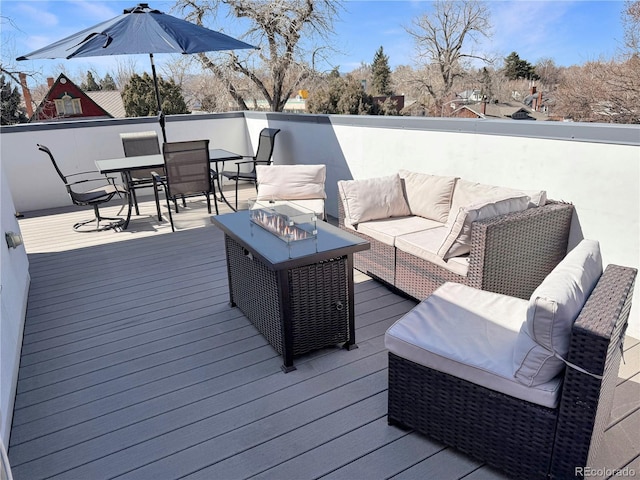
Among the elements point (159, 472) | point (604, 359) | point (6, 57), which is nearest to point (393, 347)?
point (604, 359)

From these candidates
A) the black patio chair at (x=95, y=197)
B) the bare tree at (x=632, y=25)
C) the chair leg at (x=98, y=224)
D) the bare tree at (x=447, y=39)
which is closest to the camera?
the black patio chair at (x=95, y=197)

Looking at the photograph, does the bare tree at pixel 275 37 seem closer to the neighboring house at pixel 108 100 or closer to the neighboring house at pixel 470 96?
the neighboring house at pixel 470 96

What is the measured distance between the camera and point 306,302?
2.35m

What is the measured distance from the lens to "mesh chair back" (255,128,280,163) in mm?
5820

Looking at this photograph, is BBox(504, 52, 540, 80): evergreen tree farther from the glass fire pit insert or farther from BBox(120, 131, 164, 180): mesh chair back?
the glass fire pit insert

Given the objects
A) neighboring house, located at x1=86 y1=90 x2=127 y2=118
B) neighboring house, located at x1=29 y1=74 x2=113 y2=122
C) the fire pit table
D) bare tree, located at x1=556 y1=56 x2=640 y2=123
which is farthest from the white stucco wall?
neighboring house, located at x1=86 y1=90 x2=127 y2=118

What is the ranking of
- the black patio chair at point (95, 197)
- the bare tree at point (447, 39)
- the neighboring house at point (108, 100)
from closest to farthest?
1. the black patio chair at point (95, 197)
2. the bare tree at point (447, 39)
3. the neighboring house at point (108, 100)

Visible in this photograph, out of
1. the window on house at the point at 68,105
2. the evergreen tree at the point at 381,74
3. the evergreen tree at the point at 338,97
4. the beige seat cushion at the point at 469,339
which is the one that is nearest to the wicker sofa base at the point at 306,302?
the beige seat cushion at the point at 469,339

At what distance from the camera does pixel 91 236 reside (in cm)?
492

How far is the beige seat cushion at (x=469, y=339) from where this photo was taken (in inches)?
60.6

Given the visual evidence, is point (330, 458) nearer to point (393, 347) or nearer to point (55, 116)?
point (393, 347)

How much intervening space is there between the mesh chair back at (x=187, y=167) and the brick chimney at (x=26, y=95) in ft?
36.6

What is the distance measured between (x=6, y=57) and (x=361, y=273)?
12.2 meters

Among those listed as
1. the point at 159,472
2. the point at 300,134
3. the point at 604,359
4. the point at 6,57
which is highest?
the point at 6,57
